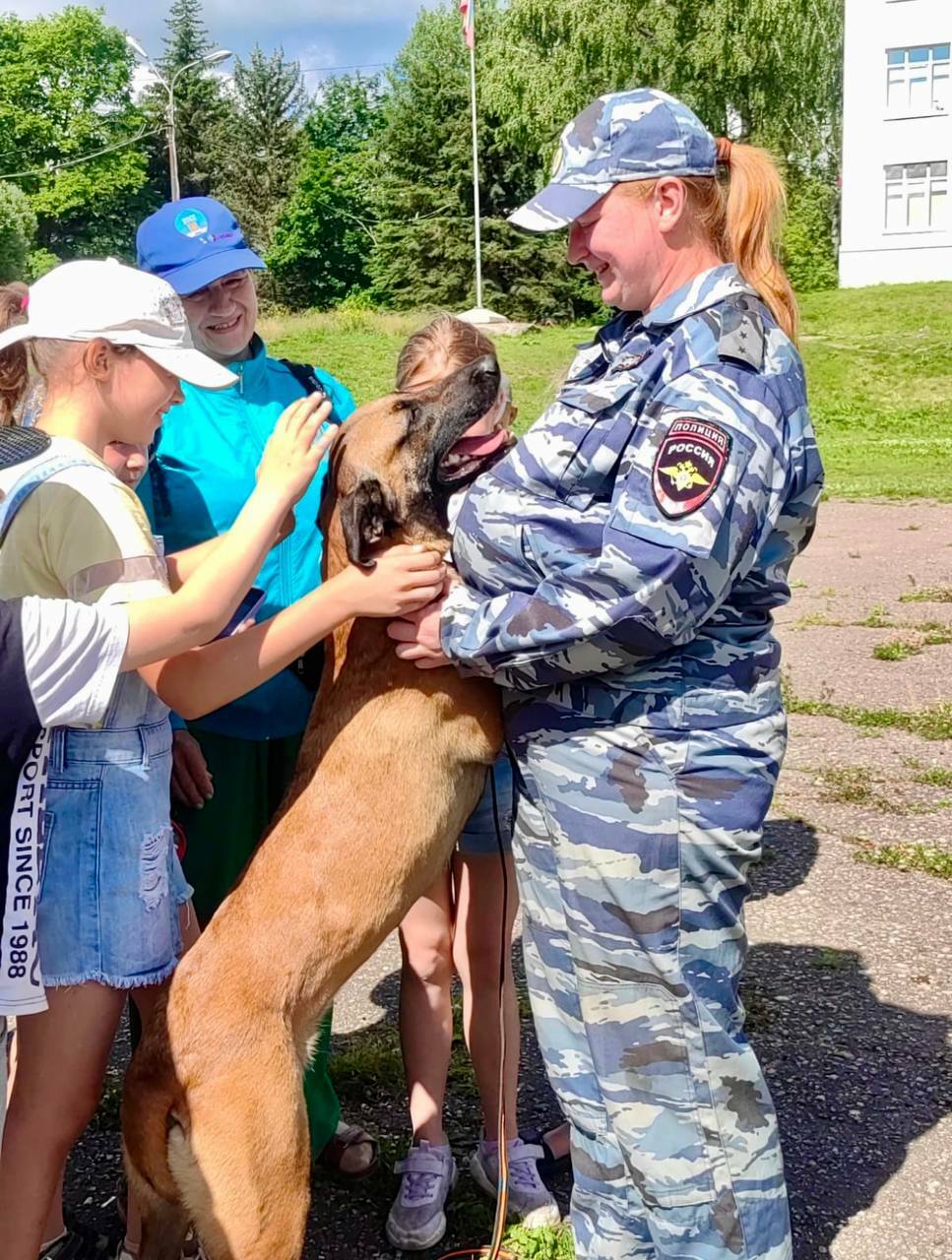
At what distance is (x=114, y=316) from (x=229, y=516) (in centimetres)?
89

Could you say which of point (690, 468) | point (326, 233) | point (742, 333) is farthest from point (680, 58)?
point (690, 468)

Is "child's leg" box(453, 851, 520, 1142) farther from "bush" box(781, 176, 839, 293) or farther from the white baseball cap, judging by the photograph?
"bush" box(781, 176, 839, 293)

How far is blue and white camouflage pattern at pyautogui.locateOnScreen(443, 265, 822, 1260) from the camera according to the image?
246cm

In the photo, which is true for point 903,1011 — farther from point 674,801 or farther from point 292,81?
point 292,81

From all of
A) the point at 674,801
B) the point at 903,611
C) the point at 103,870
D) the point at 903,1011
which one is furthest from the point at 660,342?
the point at 903,611

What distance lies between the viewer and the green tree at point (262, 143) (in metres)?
62.9

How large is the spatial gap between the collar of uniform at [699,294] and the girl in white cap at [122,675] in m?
0.80

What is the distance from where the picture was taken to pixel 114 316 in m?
2.67

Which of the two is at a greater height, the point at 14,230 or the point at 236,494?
the point at 236,494

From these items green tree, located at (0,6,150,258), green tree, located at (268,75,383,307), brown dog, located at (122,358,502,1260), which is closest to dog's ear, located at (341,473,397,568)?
brown dog, located at (122,358,502,1260)

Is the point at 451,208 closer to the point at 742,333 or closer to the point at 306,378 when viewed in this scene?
the point at 306,378

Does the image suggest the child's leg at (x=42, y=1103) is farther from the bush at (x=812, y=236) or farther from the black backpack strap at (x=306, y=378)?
the bush at (x=812, y=236)

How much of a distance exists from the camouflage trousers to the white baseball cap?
3.82 feet

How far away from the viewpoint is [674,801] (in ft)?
8.48
